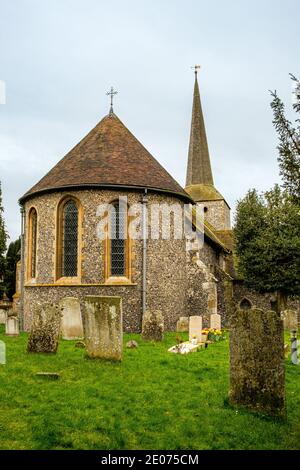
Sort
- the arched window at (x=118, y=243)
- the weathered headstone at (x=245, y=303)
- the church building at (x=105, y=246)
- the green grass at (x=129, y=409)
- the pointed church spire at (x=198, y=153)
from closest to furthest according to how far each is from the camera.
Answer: the green grass at (x=129, y=409), the church building at (x=105, y=246), the arched window at (x=118, y=243), the weathered headstone at (x=245, y=303), the pointed church spire at (x=198, y=153)

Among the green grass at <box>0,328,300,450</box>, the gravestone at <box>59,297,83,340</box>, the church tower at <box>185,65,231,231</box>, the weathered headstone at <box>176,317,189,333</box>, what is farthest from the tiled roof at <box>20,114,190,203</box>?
the church tower at <box>185,65,231,231</box>

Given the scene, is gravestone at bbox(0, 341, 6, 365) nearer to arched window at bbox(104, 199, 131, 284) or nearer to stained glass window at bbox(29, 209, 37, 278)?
arched window at bbox(104, 199, 131, 284)

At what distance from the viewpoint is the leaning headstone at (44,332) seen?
9.10m

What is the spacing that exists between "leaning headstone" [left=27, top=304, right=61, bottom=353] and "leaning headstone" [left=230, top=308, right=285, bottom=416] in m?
4.47

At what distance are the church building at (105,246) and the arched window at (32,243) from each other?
0.04m

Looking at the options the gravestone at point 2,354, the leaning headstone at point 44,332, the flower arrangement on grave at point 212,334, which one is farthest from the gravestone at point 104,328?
the flower arrangement on grave at point 212,334

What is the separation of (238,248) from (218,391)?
19369 millimetres

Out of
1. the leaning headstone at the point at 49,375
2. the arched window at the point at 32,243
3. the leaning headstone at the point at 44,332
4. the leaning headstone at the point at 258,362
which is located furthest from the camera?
the arched window at the point at 32,243

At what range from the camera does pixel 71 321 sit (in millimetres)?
11664

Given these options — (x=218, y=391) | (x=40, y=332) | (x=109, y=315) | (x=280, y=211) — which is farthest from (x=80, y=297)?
(x=280, y=211)

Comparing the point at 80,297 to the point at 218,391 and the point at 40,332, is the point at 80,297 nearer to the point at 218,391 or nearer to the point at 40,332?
the point at 40,332

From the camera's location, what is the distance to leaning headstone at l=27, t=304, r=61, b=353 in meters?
9.10

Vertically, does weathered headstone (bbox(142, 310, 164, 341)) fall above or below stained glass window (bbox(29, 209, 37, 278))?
below

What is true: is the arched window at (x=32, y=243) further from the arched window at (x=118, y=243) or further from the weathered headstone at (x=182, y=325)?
the weathered headstone at (x=182, y=325)
